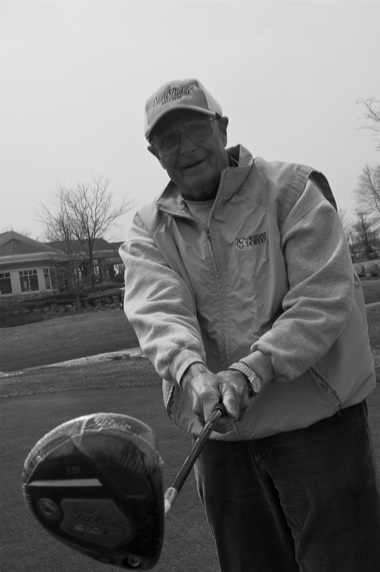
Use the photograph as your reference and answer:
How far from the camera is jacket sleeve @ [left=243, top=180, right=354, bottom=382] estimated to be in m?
2.43

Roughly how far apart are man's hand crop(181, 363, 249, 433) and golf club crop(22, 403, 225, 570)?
0.50m

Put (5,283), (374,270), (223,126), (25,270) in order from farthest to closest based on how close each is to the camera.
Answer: (5,283) → (25,270) → (374,270) → (223,126)

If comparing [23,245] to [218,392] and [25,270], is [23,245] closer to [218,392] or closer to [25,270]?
[25,270]

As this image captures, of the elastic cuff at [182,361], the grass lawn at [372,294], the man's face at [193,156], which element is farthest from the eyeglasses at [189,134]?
the grass lawn at [372,294]

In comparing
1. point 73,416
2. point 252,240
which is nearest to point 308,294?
point 252,240

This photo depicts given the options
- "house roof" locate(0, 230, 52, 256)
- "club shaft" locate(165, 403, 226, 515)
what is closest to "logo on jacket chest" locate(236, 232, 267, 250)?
"club shaft" locate(165, 403, 226, 515)

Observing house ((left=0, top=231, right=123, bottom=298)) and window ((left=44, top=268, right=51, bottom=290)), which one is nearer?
house ((left=0, top=231, right=123, bottom=298))

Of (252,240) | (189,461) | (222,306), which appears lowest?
(189,461)

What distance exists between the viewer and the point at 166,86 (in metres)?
2.76

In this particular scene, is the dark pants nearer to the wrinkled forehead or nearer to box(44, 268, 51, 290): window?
the wrinkled forehead

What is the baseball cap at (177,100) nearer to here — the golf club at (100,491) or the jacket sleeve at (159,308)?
the jacket sleeve at (159,308)

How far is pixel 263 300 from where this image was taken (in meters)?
2.59

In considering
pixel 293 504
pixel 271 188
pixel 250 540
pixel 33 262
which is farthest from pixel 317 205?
pixel 33 262

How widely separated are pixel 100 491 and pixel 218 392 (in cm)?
70
